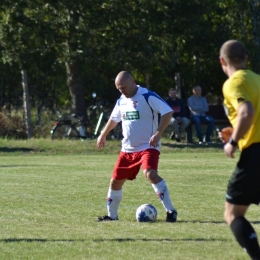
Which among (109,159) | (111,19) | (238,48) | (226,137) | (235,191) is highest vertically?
(111,19)

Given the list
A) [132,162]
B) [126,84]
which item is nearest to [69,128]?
[132,162]

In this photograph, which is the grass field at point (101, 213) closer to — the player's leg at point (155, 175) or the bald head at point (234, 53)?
the player's leg at point (155, 175)

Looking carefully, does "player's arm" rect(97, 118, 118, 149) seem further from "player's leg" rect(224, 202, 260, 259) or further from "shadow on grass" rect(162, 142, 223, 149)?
"shadow on grass" rect(162, 142, 223, 149)

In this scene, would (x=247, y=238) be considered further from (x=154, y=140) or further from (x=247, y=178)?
(x=154, y=140)

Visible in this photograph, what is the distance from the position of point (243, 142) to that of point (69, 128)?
1973 centimetres

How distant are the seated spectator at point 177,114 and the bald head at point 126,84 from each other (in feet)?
45.0

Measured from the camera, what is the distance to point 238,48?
19.8 ft

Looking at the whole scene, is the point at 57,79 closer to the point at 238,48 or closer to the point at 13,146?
the point at 13,146

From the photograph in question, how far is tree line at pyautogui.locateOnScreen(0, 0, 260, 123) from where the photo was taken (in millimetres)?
24250

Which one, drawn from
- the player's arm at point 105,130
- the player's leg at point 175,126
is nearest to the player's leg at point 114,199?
the player's arm at point 105,130

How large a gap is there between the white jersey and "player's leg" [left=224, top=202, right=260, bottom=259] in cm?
324

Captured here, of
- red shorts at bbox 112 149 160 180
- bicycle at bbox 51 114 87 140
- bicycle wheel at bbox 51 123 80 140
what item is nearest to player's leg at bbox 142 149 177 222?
red shorts at bbox 112 149 160 180

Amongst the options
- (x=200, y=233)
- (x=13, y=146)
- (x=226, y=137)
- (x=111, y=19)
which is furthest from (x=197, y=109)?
(x=226, y=137)

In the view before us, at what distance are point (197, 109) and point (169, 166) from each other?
695 cm
